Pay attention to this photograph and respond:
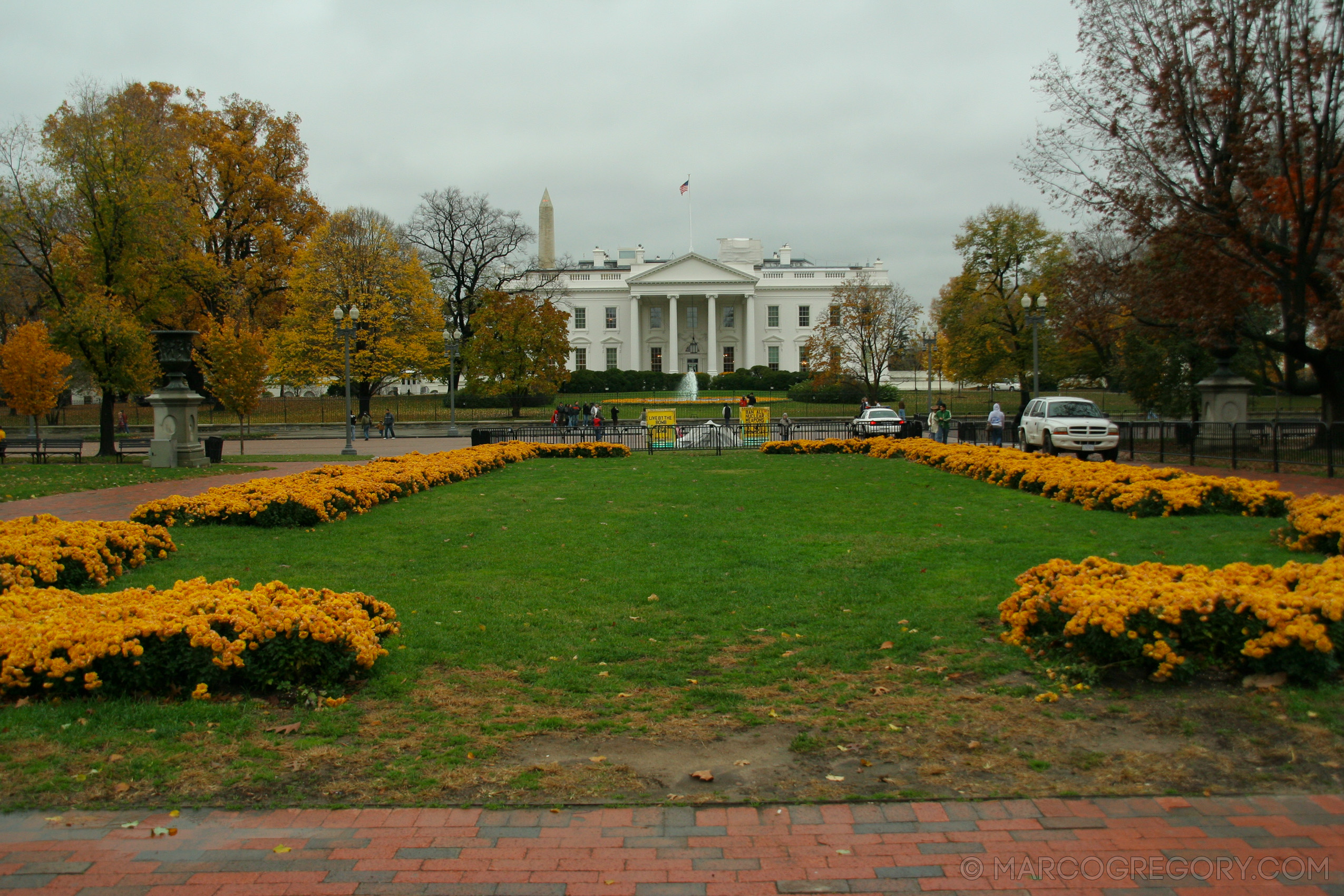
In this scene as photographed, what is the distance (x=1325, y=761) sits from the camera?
4.39m

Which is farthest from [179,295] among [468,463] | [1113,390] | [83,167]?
[1113,390]

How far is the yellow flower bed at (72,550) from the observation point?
8.01 m

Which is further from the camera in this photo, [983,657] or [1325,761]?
[983,657]

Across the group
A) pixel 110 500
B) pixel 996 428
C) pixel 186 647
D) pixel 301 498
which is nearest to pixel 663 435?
pixel 996 428

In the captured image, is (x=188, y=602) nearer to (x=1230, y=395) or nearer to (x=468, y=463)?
(x=468, y=463)

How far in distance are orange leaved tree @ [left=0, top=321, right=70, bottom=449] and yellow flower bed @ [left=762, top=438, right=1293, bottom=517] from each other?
31888 millimetres

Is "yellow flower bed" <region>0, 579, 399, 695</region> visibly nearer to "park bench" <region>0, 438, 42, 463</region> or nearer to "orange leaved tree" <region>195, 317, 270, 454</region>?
"park bench" <region>0, 438, 42, 463</region>

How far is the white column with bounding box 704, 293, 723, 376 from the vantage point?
88438mm

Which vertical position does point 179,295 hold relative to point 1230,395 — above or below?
above

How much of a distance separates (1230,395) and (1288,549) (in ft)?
65.4

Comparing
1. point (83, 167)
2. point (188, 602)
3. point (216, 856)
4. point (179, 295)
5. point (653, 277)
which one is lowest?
point (216, 856)

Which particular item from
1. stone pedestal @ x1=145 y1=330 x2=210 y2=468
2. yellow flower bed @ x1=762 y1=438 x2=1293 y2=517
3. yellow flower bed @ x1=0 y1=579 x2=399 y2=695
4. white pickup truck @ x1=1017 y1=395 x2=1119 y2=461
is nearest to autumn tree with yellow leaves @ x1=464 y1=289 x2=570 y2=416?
stone pedestal @ x1=145 y1=330 x2=210 y2=468

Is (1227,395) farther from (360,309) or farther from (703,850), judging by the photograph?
(360,309)

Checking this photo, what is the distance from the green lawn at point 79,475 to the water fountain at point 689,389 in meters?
Answer: 46.8
